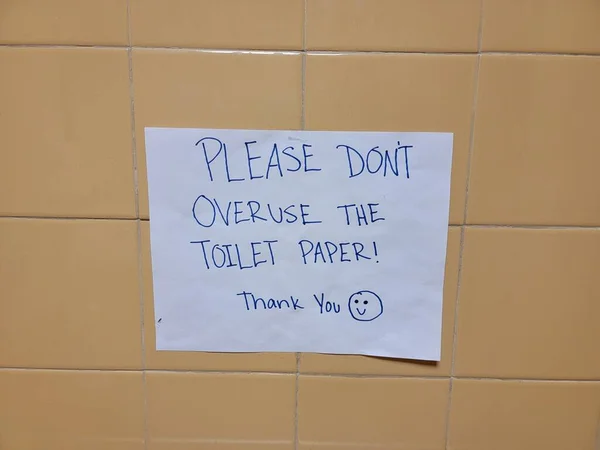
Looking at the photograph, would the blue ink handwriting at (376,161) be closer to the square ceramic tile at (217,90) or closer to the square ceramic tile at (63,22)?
the square ceramic tile at (217,90)

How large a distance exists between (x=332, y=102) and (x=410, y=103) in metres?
0.09

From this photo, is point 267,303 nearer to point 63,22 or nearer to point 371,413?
point 371,413

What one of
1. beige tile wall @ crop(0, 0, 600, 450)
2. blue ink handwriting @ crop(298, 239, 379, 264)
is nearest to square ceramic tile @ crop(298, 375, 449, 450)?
beige tile wall @ crop(0, 0, 600, 450)

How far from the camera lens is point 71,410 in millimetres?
685

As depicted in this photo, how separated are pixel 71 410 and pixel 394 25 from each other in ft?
2.13

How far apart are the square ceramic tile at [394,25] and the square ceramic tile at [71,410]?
50cm

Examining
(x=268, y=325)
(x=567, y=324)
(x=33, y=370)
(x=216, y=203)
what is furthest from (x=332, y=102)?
(x=33, y=370)

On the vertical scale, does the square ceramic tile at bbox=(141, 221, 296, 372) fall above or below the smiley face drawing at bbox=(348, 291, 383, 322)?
below

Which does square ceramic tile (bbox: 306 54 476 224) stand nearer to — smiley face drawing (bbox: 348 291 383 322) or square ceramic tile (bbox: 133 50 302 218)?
square ceramic tile (bbox: 133 50 302 218)

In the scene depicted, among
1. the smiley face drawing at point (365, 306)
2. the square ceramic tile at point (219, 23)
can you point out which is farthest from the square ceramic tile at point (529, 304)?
the square ceramic tile at point (219, 23)

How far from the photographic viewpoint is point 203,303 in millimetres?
645

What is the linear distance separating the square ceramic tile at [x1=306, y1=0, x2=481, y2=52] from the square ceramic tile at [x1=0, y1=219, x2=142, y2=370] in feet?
1.10

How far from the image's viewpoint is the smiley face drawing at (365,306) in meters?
0.64

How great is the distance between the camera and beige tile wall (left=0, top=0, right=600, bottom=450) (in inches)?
22.6
